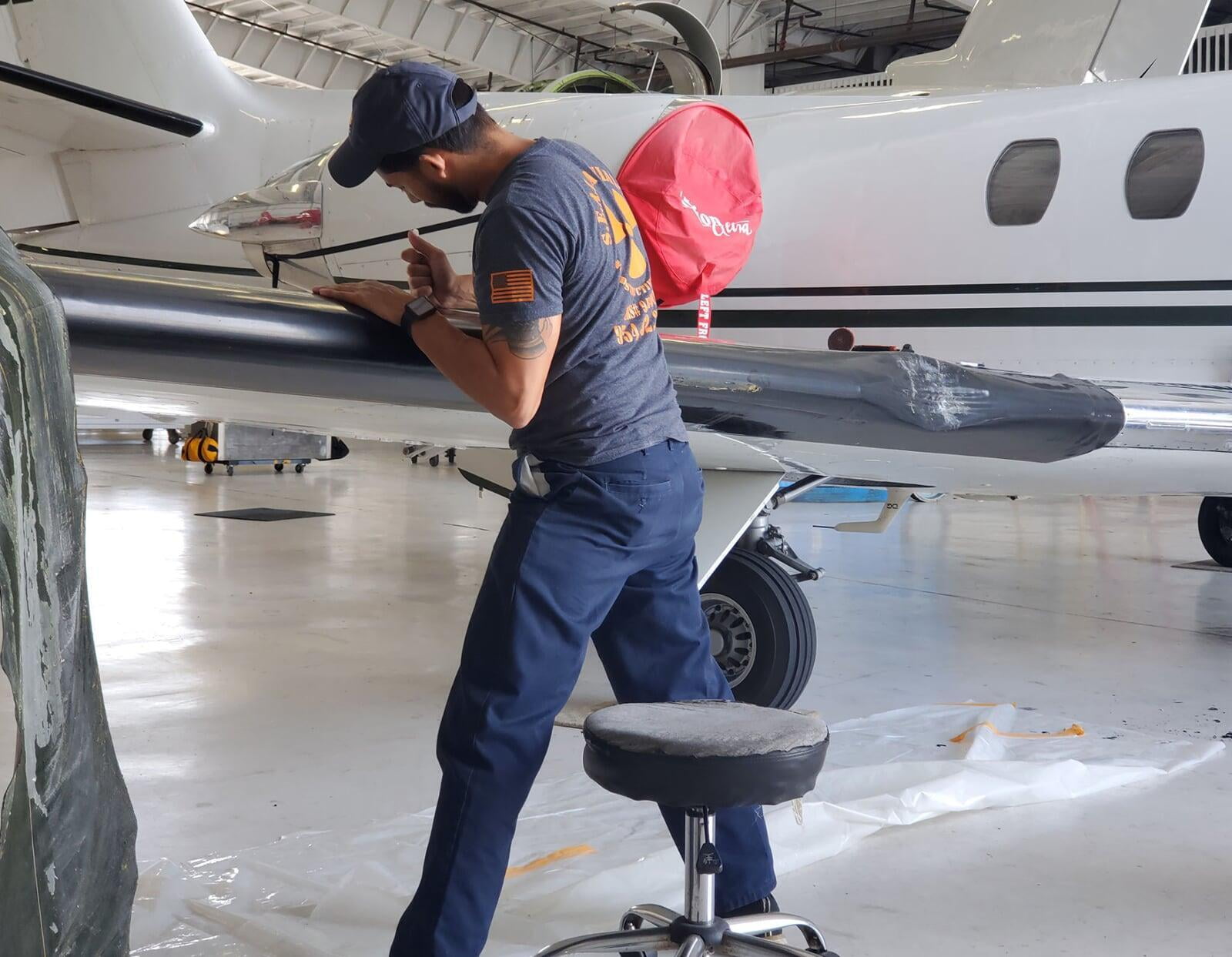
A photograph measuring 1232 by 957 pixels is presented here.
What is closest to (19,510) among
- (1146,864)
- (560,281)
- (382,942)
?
(560,281)

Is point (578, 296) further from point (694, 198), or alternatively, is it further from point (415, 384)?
point (694, 198)

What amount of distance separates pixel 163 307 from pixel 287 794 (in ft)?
4.66

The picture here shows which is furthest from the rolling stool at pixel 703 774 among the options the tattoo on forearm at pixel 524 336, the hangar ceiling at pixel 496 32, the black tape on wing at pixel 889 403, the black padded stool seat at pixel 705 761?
the hangar ceiling at pixel 496 32

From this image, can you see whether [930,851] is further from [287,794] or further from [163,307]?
[163,307]

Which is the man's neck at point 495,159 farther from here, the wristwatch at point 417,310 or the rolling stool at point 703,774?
the rolling stool at point 703,774

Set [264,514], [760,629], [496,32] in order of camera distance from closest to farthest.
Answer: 1. [760,629]
2. [264,514]
3. [496,32]

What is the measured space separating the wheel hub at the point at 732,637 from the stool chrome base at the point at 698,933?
2086 millimetres

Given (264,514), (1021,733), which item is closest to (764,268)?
(1021,733)

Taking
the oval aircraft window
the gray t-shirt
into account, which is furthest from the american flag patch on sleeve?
the oval aircraft window

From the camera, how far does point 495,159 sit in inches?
68.6

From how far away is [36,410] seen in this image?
751 mm

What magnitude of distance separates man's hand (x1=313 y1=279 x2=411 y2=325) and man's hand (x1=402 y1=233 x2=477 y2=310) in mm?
41

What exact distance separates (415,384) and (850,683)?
101 inches

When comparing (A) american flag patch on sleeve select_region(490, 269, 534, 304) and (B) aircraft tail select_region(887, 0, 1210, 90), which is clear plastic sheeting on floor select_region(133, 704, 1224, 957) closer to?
(A) american flag patch on sleeve select_region(490, 269, 534, 304)
